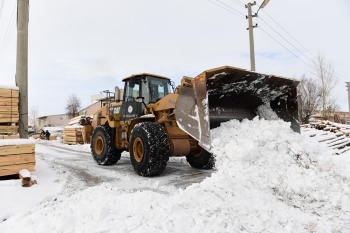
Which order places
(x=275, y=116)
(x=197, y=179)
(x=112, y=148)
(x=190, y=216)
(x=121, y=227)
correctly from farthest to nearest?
(x=112, y=148), (x=275, y=116), (x=197, y=179), (x=190, y=216), (x=121, y=227)

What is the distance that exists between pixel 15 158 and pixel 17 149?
0.59ft

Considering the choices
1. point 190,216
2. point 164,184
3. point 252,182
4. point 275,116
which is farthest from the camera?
point 275,116

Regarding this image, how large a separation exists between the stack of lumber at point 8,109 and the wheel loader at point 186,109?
2.38 m

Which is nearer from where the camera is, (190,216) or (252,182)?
(190,216)

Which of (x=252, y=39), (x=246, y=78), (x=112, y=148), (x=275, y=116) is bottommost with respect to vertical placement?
(x=112, y=148)

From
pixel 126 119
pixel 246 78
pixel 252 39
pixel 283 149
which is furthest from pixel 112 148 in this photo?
pixel 252 39

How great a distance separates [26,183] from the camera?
4699 millimetres

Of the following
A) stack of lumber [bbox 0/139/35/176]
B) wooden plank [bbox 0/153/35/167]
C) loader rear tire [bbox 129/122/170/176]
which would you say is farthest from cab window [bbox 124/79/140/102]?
wooden plank [bbox 0/153/35/167]

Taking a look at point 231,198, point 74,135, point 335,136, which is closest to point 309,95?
point 335,136

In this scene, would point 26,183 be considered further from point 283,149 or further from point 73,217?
point 283,149

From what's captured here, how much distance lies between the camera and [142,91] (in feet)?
21.8

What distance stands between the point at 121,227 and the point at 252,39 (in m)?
9.86

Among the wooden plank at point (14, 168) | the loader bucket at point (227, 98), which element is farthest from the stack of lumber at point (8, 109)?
the loader bucket at point (227, 98)

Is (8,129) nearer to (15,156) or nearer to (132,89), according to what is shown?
(15,156)
